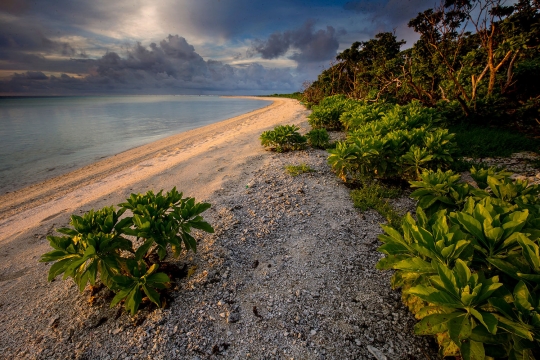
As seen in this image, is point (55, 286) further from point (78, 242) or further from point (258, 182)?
point (258, 182)

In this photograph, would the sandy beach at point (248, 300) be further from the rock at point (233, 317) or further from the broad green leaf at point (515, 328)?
the broad green leaf at point (515, 328)

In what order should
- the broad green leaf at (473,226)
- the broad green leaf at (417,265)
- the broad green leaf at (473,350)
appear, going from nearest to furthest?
the broad green leaf at (473,350) → the broad green leaf at (417,265) → the broad green leaf at (473,226)

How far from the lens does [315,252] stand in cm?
371

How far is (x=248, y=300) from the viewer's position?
9.74ft

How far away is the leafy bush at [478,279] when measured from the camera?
1.56 meters

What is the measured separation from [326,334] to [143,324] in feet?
6.55

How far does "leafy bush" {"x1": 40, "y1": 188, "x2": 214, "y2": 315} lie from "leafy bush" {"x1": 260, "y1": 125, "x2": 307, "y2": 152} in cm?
611

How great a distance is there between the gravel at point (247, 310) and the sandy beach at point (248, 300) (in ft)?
0.04

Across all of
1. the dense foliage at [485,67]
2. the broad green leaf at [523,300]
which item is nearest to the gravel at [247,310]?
the broad green leaf at [523,300]

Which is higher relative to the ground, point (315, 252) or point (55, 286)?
point (315, 252)

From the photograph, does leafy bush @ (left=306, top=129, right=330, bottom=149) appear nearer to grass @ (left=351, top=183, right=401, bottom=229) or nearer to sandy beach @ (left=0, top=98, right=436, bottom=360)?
grass @ (left=351, top=183, right=401, bottom=229)

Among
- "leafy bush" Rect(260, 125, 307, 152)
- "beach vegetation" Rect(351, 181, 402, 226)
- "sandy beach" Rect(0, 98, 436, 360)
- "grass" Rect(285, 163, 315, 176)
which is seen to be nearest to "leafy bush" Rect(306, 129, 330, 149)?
"leafy bush" Rect(260, 125, 307, 152)

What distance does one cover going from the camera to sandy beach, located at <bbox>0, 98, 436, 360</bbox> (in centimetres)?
246

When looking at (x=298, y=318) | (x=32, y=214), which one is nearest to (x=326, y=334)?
(x=298, y=318)
